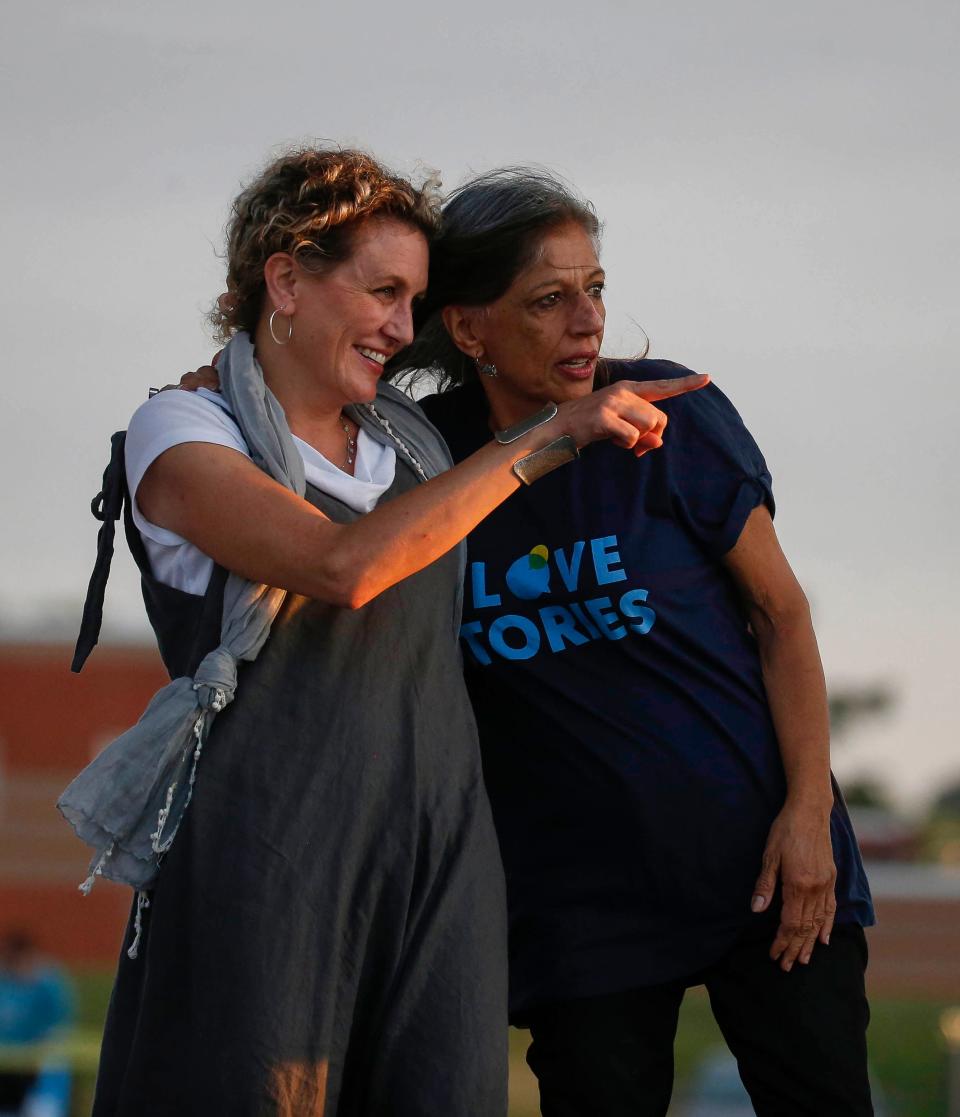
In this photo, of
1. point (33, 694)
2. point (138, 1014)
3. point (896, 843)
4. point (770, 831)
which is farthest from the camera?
point (896, 843)

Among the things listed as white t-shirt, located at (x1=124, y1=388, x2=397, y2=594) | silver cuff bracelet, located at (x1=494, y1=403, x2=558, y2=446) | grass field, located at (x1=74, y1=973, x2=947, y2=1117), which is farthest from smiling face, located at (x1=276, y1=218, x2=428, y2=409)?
grass field, located at (x1=74, y1=973, x2=947, y2=1117)

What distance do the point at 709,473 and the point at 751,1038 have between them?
899 millimetres

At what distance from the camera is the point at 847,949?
2.86 metres

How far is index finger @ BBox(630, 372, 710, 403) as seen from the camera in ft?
8.73

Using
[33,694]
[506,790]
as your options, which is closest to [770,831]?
[506,790]

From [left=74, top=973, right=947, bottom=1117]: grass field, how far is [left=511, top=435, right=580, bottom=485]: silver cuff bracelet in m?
12.4

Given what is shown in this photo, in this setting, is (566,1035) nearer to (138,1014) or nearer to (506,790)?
(506,790)

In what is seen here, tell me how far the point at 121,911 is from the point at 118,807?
23349 mm

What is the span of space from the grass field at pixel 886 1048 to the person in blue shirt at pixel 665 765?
11.8 meters

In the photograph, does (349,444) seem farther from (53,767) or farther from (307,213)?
(53,767)

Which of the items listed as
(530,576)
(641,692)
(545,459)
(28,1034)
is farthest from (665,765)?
(28,1034)

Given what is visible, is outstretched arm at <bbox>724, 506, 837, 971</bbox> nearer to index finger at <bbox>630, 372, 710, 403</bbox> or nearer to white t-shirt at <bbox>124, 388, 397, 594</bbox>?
index finger at <bbox>630, 372, 710, 403</bbox>

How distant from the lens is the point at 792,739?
2.83m

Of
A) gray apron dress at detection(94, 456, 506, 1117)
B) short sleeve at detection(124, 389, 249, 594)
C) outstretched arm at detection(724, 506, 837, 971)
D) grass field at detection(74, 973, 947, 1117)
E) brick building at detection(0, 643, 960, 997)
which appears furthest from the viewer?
brick building at detection(0, 643, 960, 997)
